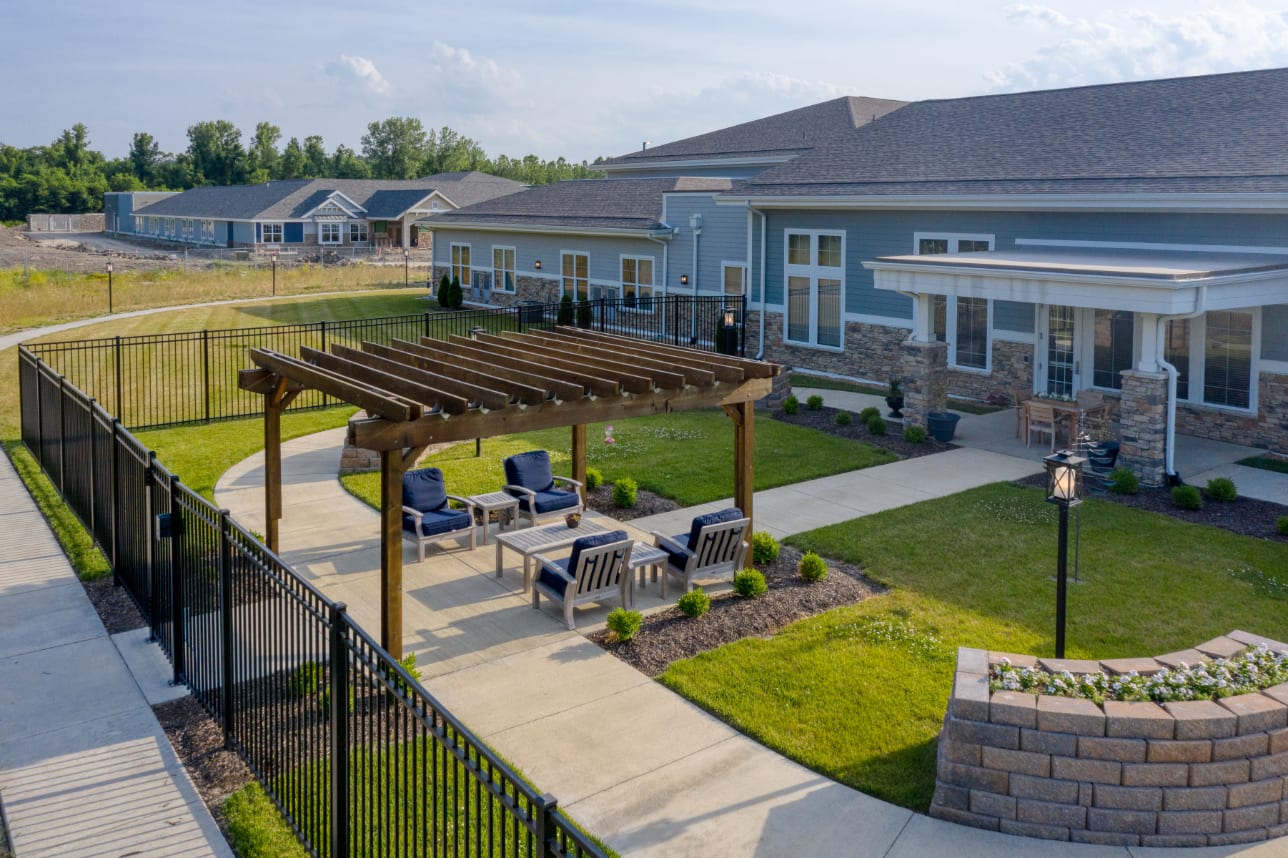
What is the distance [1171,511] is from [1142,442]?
59.2 inches

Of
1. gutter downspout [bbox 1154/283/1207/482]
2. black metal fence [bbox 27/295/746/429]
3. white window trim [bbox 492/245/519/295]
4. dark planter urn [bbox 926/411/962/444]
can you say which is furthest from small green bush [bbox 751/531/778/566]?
white window trim [bbox 492/245/519/295]

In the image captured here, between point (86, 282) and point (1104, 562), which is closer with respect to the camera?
point (1104, 562)

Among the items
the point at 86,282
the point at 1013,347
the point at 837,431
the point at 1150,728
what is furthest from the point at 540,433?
the point at 86,282

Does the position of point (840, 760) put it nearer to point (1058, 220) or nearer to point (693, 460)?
point (693, 460)

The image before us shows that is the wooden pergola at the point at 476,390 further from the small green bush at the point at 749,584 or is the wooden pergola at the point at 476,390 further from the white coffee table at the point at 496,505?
the white coffee table at the point at 496,505

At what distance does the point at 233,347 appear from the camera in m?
25.0

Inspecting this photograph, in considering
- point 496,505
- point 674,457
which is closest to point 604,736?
point 496,505

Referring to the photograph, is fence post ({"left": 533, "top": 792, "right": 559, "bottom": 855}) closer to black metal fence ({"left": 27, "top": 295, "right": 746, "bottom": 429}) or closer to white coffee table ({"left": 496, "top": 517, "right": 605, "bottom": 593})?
white coffee table ({"left": 496, "top": 517, "right": 605, "bottom": 593})

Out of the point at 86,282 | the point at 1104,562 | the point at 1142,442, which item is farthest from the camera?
the point at 86,282

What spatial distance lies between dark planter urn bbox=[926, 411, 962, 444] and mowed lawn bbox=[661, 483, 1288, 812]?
11.4 ft

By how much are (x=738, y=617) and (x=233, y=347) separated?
17381mm

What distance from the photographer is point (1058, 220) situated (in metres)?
21.0

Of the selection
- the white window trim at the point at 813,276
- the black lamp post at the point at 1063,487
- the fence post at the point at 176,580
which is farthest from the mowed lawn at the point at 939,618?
the white window trim at the point at 813,276

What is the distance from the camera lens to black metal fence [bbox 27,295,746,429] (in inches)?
885
